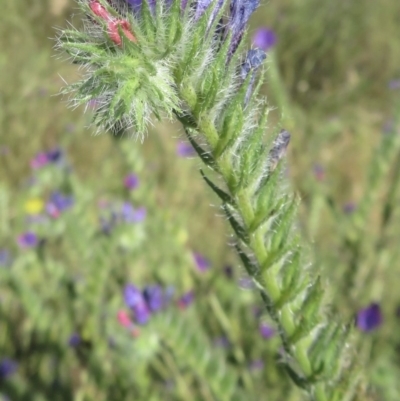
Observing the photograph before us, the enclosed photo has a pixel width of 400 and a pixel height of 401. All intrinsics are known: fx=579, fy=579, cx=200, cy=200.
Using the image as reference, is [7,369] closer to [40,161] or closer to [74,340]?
[74,340]

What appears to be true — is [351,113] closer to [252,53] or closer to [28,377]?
[28,377]

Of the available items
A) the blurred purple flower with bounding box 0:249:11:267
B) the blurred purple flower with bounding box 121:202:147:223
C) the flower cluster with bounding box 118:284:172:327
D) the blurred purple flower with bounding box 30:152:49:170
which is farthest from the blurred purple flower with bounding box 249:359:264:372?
the blurred purple flower with bounding box 30:152:49:170

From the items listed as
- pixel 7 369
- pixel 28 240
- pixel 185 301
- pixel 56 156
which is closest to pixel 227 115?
pixel 185 301

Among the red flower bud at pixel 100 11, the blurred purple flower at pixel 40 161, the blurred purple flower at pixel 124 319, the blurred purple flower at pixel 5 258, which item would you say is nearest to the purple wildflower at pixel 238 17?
the red flower bud at pixel 100 11

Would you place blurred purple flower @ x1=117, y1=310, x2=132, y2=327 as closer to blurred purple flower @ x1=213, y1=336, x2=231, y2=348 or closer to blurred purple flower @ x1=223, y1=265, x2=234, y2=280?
blurred purple flower @ x1=213, y1=336, x2=231, y2=348

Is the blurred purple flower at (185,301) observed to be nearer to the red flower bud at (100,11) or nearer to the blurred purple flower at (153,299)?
the blurred purple flower at (153,299)
